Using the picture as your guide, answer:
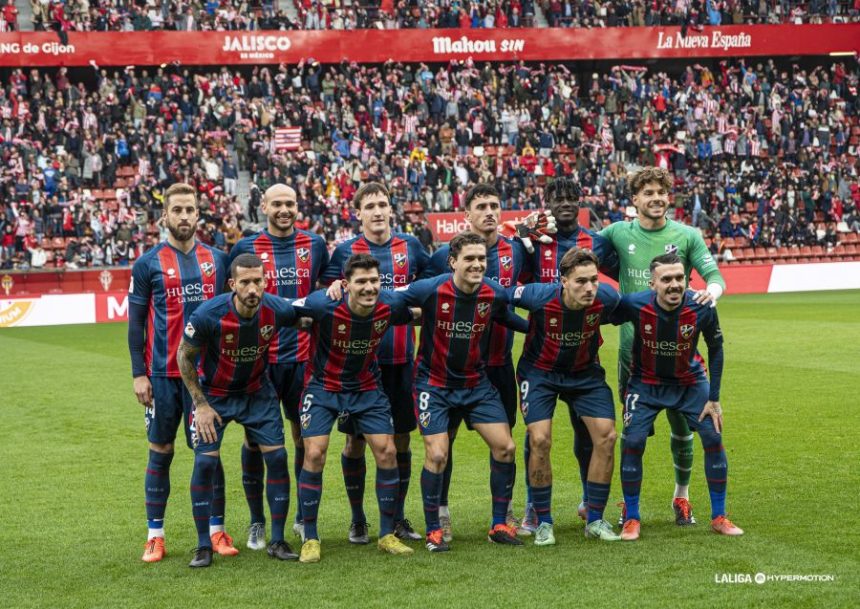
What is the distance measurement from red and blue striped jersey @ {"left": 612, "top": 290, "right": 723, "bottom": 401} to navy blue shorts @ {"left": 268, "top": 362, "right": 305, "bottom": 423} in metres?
2.18

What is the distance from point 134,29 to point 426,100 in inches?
382

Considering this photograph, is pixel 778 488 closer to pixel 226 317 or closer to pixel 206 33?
pixel 226 317

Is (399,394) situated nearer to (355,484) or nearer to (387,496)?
(355,484)

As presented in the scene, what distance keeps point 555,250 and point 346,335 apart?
1712 millimetres

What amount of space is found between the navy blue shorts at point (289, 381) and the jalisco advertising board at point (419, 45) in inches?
1217

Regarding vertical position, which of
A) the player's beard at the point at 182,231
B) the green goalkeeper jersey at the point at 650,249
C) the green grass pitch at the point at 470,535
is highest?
the player's beard at the point at 182,231

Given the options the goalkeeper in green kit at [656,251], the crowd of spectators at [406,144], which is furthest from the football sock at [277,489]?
the crowd of spectators at [406,144]

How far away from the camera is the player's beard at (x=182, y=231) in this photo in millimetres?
7381

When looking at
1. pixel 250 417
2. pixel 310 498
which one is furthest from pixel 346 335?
pixel 310 498

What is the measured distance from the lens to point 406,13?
3931cm

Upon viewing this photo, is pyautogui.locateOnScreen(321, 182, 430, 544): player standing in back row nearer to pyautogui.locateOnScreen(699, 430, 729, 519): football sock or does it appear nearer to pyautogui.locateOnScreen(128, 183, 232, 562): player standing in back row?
pyautogui.locateOnScreen(128, 183, 232, 562): player standing in back row

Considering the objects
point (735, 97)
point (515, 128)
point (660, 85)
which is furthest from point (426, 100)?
point (735, 97)

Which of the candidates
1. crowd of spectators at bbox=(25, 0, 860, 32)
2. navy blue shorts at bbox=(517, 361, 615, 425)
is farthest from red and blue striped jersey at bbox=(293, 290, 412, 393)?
crowd of spectators at bbox=(25, 0, 860, 32)

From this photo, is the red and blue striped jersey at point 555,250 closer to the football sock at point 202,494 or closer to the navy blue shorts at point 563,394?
the navy blue shorts at point 563,394
